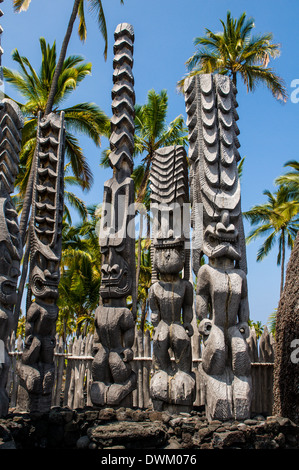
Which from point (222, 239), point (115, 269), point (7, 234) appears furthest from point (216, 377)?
point (7, 234)

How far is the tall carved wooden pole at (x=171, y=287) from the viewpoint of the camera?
5336mm

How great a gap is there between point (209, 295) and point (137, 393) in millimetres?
3544

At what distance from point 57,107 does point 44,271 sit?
10.6m

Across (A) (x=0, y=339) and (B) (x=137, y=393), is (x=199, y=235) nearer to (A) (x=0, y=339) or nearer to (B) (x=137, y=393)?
(A) (x=0, y=339)

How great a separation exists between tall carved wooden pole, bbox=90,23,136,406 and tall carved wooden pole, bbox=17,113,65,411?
920mm

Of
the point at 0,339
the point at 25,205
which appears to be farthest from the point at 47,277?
the point at 25,205

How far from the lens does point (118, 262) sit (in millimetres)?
6262

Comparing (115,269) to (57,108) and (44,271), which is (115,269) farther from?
(57,108)

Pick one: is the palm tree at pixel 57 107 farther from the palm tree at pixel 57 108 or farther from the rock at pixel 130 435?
the rock at pixel 130 435

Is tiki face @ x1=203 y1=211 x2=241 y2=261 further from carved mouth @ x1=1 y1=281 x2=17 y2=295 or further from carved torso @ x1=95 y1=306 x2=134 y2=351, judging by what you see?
carved mouth @ x1=1 y1=281 x2=17 y2=295

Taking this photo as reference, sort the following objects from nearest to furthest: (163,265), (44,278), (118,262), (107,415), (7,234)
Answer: (107,415)
(163,265)
(7,234)
(118,262)
(44,278)

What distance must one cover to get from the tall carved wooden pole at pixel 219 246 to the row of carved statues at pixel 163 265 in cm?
1

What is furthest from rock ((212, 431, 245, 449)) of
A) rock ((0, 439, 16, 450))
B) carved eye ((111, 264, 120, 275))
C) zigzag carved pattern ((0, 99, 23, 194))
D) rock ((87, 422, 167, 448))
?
zigzag carved pattern ((0, 99, 23, 194))

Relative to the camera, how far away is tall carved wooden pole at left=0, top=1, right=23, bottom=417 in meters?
5.56
